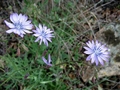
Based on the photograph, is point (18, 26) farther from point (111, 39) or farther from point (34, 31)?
point (111, 39)

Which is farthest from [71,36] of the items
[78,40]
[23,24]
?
[23,24]

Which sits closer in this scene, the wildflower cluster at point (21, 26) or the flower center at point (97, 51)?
the wildflower cluster at point (21, 26)

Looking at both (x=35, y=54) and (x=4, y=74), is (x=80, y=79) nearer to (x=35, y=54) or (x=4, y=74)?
(x=35, y=54)

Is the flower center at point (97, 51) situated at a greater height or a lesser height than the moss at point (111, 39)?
lesser

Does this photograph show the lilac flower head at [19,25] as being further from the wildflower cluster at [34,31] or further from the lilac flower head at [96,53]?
the lilac flower head at [96,53]

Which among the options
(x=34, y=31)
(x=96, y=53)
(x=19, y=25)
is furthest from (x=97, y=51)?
(x=19, y=25)

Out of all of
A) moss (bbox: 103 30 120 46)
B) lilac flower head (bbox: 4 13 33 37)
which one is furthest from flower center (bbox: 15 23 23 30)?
moss (bbox: 103 30 120 46)

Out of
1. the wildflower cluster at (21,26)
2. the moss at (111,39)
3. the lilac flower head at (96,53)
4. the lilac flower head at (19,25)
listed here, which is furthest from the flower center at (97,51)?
the moss at (111,39)

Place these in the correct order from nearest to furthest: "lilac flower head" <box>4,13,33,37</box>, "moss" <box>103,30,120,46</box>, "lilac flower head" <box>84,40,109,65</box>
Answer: "lilac flower head" <box>4,13,33,37</box> → "lilac flower head" <box>84,40,109,65</box> → "moss" <box>103,30,120,46</box>

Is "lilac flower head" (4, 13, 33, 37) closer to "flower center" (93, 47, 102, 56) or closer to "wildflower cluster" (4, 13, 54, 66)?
"wildflower cluster" (4, 13, 54, 66)

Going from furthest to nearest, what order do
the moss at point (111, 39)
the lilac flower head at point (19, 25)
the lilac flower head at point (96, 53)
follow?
the moss at point (111, 39) < the lilac flower head at point (96, 53) < the lilac flower head at point (19, 25)

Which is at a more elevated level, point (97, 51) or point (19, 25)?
point (19, 25)
